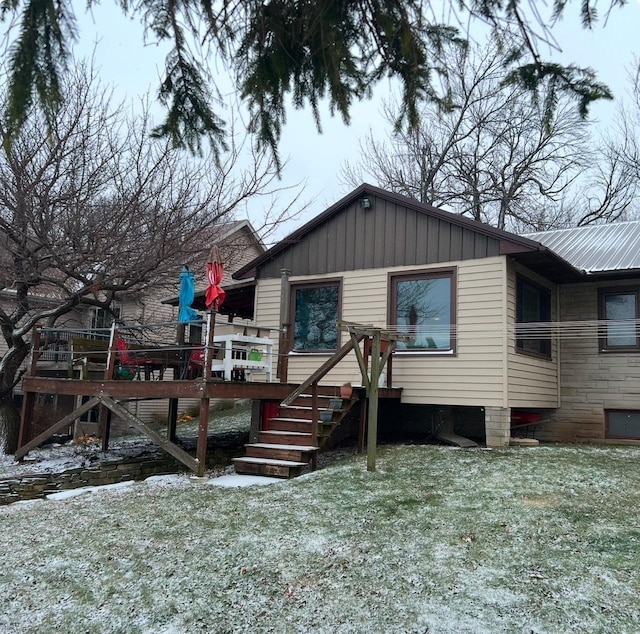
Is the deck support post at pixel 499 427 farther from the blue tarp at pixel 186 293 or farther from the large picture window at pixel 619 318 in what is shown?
the blue tarp at pixel 186 293

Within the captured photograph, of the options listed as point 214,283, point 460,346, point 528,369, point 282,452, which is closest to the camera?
point 282,452

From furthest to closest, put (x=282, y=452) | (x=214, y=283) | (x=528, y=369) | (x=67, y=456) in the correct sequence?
(x=67, y=456)
(x=528, y=369)
(x=214, y=283)
(x=282, y=452)

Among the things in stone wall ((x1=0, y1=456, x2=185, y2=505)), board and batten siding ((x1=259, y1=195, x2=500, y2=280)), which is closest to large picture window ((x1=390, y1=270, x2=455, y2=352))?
board and batten siding ((x1=259, y1=195, x2=500, y2=280))

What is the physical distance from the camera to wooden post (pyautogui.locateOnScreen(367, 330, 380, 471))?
7316 mm

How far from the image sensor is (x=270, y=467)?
7.50 meters

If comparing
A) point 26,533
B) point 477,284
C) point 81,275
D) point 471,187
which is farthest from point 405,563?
point 471,187

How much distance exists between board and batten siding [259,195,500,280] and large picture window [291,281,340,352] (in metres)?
0.32

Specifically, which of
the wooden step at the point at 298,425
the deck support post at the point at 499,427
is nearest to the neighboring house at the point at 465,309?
the deck support post at the point at 499,427

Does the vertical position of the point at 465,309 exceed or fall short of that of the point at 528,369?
it exceeds it

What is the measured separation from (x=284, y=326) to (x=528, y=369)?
400cm

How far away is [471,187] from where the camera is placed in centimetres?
2336

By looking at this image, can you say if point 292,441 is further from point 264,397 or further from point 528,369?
point 528,369

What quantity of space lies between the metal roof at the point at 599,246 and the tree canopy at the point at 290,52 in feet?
24.9

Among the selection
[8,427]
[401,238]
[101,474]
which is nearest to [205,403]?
[101,474]
